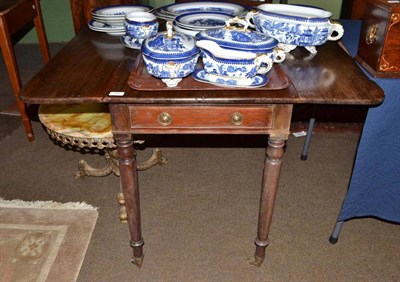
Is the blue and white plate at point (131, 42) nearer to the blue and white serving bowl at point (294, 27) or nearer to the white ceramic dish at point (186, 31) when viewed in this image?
the white ceramic dish at point (186, 31)

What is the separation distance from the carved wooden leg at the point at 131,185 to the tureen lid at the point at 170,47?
0.29 meters

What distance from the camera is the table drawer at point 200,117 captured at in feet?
4.02

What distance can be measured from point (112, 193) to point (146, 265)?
531 mm

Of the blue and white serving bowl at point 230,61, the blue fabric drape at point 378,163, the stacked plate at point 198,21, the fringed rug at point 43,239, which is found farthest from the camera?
the fringed rug at point 43,239

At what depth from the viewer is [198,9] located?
5.83 feet

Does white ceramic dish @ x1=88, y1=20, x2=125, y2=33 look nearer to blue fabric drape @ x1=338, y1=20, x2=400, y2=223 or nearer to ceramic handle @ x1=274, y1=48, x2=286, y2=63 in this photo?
ceramic handle @ x1=274, y1=48, x2=286, y2=63

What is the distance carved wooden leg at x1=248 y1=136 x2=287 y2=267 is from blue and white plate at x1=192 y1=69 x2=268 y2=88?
0.19 meters

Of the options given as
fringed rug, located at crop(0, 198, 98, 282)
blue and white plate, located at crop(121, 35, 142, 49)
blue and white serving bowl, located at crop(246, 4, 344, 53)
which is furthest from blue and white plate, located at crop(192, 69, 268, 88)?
fringed rug, located at crop(0, 198, 98, 282)

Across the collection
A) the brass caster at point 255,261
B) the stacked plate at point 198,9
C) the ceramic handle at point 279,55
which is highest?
the stacked plate at point 198,9

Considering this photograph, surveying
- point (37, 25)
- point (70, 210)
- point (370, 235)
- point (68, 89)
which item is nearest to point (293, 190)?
point (370, 235)

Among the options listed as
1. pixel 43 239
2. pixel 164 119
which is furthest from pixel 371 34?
pixel 43 239

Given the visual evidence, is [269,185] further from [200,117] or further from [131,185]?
[131,185]

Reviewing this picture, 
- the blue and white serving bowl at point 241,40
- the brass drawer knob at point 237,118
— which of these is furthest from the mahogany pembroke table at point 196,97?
the blue and white serving bowl at point 241,40

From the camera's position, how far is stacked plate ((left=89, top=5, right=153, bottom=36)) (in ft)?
5.45
